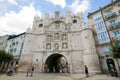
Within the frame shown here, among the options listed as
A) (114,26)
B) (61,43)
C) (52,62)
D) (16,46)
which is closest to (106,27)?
(114,26)

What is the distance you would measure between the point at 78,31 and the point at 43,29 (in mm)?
11823

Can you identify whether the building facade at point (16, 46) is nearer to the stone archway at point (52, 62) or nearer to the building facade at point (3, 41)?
the building facade at point (3, 41)

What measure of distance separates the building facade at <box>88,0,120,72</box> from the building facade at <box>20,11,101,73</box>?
1.64 meters

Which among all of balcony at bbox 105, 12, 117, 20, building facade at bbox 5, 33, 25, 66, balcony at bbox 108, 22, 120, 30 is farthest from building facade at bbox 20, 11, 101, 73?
building facade at bbox 5, 33, 25, 66

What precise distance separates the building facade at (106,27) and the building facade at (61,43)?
164cm

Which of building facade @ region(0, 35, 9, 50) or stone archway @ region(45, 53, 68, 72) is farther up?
building facade @ region(0, 35, 9, 50)

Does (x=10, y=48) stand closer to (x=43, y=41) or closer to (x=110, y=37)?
(x=43, y=41)

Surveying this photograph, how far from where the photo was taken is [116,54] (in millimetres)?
14633

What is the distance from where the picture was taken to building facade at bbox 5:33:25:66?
30.7m

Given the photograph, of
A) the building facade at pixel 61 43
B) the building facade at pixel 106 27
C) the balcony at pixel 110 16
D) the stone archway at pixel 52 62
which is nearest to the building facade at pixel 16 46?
the building facade at pixel 61 43

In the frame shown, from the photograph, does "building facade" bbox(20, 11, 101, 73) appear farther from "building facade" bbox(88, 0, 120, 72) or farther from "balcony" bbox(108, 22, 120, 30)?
"balcony" bbox(108, 22, 120, 30)

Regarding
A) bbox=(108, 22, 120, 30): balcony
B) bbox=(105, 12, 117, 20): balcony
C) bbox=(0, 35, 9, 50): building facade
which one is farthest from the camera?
bbox=(0, 35, 9, 50): building facade

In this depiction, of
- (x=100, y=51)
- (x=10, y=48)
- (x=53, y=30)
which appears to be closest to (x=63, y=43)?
(x=53, y=30)

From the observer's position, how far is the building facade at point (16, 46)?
30719 millimetres
